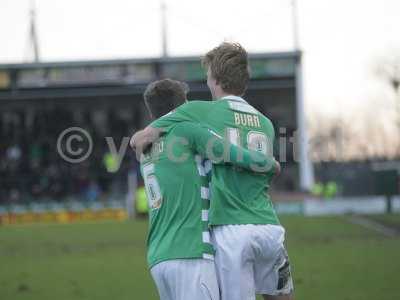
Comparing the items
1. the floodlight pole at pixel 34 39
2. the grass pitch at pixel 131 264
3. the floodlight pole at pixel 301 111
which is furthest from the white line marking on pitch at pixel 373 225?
the floodlight pole at pixel 34 39

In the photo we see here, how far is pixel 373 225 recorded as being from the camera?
2297 cm

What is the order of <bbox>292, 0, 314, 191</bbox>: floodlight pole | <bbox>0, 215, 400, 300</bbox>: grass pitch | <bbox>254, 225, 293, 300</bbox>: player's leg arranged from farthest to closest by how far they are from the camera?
1. <bbox>292, 0, 314, 191</bbox>: floodlight pole
2. <bbox>0, 215, 400, 300</bbox>: grass pitch
3. <bbox>254, 225, 293, 300</bbox>: player's leg

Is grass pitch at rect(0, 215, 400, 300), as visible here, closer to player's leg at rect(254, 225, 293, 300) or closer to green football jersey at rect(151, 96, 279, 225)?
player's leg at rect(254, 225, 293, 300)

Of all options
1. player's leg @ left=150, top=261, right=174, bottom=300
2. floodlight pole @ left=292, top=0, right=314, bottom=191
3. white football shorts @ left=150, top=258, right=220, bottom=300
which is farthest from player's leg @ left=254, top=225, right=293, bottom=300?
floodlight pole @ left=292, top=0, right=314, bottom=191

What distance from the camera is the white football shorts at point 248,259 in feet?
14.6

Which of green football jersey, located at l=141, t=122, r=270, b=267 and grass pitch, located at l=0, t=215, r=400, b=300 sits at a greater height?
green football jersey, located at l=141, t=122, r=270, b=267

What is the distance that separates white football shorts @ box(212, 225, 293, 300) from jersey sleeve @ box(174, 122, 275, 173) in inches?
12.4

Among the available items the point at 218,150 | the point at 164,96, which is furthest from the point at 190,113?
the point at 164,96

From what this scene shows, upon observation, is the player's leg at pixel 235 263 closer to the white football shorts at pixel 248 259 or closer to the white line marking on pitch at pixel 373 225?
the white football shorts at pixel 248 259

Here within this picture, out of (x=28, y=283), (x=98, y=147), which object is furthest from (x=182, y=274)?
(x=98, y=147)

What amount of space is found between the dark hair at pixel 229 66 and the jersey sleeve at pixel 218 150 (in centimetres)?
28

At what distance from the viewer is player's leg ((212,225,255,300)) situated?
446cm

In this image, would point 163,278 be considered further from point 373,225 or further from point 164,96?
point 373,225

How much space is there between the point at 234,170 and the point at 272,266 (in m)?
0.53
